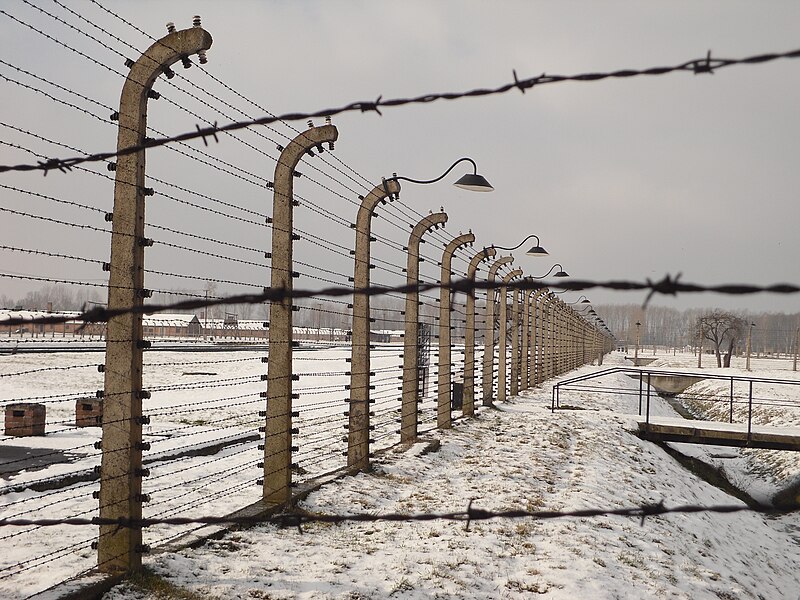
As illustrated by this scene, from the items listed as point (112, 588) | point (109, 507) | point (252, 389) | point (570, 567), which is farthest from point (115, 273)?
point (252, 389)

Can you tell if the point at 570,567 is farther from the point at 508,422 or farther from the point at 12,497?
the point at 508,422

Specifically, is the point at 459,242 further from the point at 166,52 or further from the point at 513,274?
the point at 166,52

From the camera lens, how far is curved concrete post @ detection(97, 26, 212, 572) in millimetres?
4328

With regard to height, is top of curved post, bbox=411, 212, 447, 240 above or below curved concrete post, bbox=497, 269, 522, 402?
above

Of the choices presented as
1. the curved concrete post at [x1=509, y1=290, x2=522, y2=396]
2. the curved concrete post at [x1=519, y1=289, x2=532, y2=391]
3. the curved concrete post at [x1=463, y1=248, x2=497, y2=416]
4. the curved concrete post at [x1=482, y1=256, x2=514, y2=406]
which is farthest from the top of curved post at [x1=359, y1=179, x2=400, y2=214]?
the curved concrete post at [x1=519, y1=289, x2=532, y2=391]

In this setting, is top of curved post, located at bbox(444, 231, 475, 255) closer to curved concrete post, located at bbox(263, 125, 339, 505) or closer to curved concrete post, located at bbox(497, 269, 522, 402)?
curved concrete post, located at bbox(497, 269, 522, 402)

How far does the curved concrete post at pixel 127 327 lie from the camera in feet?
14.2

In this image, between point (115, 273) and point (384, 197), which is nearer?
point (115, 273)

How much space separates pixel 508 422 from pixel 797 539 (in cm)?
554

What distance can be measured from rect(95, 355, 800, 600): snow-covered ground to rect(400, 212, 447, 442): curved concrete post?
58 centimetres

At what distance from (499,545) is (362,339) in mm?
3223

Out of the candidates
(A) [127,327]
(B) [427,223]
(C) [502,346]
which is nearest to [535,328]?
(C) [502,346]

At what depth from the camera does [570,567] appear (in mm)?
5504

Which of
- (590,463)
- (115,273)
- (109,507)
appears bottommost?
(590,463)
